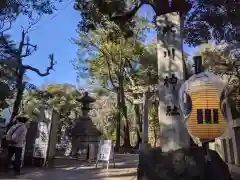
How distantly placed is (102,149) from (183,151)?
153 inches

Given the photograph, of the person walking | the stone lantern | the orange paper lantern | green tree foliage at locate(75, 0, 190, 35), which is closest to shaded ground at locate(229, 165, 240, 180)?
the orange paper lantern

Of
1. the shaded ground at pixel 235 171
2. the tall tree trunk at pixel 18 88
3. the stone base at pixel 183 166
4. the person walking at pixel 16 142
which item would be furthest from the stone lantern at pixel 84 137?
the stone base at pixel 183 166

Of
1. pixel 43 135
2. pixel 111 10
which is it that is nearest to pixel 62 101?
pixel 43 135

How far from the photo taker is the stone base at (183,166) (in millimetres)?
5273

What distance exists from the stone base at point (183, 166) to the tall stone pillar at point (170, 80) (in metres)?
0.28

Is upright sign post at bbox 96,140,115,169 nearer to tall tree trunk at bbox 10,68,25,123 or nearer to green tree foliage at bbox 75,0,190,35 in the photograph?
green tree foliage at bbox 75,0,190,35

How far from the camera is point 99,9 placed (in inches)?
343

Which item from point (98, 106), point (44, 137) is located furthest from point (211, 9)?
point (98, 106)

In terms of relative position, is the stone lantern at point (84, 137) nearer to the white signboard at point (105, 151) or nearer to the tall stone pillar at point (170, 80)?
the white signboard at point (105, 151)

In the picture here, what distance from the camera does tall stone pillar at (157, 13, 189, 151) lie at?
586 centimetres

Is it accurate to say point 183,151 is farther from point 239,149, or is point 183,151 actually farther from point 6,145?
point 6,145

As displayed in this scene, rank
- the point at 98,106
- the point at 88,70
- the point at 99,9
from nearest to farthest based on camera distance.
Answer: the point at 99,9 < the point at 88,70 < the point at 98,106

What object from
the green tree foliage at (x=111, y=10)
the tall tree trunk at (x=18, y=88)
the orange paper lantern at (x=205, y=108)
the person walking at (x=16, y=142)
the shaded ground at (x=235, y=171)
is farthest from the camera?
the tall tree trunk at (x=18, y=88)

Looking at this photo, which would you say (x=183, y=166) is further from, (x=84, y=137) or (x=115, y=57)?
(x=115, y=57)
